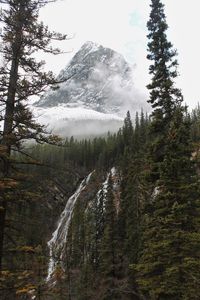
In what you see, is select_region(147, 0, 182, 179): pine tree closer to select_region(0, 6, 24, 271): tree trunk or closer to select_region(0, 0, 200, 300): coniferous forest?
select_region(0, 0, 200, 300): coniferous forest

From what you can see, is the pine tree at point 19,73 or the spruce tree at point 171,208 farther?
the spruce tree at point 171,208

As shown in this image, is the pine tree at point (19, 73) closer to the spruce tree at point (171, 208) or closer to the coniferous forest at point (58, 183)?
the coniferous forest at point (58, 183)

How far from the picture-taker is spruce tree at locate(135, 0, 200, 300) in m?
19.0

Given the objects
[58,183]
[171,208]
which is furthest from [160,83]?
[58,183]

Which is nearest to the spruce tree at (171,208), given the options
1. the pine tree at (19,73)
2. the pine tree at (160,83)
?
the pine tree at (160,83)

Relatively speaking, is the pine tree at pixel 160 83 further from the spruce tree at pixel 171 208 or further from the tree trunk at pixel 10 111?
the tree trunk at pixel 10 111

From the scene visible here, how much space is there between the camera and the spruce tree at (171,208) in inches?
748

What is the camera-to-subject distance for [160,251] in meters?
19.8

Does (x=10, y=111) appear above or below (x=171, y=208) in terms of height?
above

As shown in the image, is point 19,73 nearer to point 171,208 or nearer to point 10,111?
point 10,111

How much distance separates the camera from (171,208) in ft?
64.4

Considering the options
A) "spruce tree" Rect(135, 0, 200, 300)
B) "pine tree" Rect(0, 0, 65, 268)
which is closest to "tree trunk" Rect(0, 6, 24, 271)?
"pine tree" Rect(0, 0, 65, 268)

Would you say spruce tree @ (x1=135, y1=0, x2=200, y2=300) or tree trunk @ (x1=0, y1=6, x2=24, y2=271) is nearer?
tree trunk @ (x1=0, y1=6, x2=24, y2=271)

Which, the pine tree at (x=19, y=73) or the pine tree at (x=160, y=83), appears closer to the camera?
the pine tree at (x=19, y=73)
